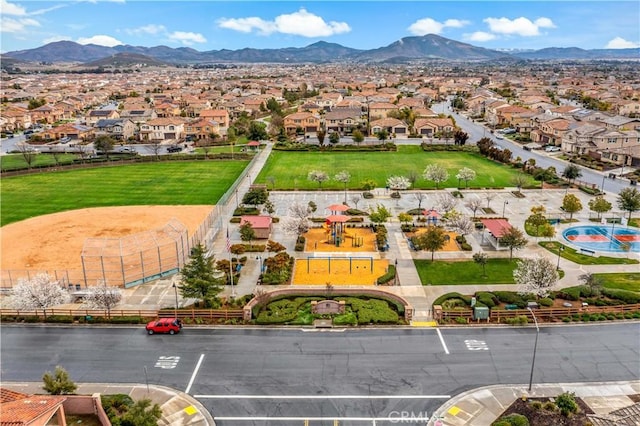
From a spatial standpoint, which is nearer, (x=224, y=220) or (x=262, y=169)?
(x=224, y=220)

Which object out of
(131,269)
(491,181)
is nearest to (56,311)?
(131,269)

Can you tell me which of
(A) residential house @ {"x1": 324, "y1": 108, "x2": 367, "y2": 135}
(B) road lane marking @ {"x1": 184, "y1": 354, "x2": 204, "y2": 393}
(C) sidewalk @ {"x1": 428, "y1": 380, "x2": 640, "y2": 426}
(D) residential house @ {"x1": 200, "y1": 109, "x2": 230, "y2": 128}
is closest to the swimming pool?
(C) sidewalk @ {"x1": 428, "y1": 380, "x2": 640, "y2": 426}

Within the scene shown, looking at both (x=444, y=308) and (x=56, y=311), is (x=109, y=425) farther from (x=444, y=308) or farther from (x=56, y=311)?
(x=444, y=308)

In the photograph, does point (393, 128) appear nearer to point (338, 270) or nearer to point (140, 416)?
point (338, 270)

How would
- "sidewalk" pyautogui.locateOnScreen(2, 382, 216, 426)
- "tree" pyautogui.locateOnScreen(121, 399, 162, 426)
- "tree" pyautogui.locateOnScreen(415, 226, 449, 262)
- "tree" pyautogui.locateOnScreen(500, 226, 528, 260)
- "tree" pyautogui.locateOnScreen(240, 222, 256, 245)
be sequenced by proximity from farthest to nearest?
"tree" pyautogui.locateOnScreen(240, 222, 256, 245) < "tree" pyautogui.locateOnScreen(500, 226, 528, 260) < "tree" pyautogui.locateOnScreen(415, 226, 449, 262) < "sidewalk" pyautogui.locateOnScreen(2, 382, 216, 426) < "tree" pyautogui.locateOnScreen(121, 399, 162, 426)

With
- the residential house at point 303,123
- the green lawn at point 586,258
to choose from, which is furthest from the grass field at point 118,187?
the green lawn at point 586,258

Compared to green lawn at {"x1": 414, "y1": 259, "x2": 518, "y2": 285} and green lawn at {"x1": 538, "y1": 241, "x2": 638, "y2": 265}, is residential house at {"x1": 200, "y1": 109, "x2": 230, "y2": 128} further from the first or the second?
green lawn at {"x1": 538, "y1": 241, "x2": 638, "y2": 265}

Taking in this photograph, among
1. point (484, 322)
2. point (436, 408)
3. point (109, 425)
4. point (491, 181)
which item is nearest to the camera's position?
point (109, 425)
